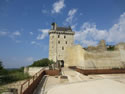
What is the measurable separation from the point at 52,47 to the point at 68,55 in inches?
278

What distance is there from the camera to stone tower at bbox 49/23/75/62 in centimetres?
2853

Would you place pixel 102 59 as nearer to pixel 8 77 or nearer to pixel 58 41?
pixel 58 41

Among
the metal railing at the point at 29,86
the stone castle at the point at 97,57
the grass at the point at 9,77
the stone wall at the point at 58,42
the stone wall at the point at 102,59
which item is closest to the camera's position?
the metal railing at the point at 29,86

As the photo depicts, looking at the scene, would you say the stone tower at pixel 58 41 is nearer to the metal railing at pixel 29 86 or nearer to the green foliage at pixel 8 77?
the green foliage at pixel 8 77

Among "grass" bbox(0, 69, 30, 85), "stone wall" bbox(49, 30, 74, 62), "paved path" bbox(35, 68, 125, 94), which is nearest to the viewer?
"paved path" bbox(35, 68, 125, 94)

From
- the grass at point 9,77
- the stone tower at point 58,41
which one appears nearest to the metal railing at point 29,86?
the grass at point 9,77

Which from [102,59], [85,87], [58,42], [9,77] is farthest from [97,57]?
[9,77]

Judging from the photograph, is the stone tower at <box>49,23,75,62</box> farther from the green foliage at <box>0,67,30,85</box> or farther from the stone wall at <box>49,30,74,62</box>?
the green foliage at <box>0,67,30,85</box>

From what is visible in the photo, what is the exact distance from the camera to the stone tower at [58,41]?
28531 mm

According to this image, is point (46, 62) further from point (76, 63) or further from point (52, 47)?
point (52, 47)

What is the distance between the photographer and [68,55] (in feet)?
79.9

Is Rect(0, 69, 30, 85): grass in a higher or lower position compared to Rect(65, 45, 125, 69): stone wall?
lower

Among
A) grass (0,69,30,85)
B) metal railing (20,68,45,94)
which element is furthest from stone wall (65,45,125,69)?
metal railing (20,68,45,94)

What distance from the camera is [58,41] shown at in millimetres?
29906
